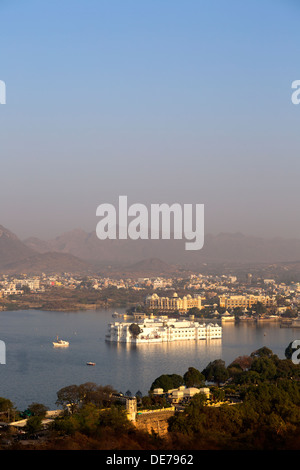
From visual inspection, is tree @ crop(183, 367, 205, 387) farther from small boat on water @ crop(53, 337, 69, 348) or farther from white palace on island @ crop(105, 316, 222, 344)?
white palace on island @ crop(105, 316, 222, 344)

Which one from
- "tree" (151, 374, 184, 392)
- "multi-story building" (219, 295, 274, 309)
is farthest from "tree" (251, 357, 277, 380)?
"multi-story building" (219, 295, 274, 309)

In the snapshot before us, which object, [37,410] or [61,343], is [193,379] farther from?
[61,343]

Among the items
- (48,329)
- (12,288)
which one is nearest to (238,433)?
(48,329)

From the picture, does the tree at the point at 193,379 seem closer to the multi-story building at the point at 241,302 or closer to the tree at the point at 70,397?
the tree at the point at 70,397

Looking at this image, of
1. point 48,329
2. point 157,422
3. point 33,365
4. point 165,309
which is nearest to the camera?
point 157,422

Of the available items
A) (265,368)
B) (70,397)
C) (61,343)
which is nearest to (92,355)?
(61,343)

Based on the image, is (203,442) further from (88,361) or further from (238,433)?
(88,361)

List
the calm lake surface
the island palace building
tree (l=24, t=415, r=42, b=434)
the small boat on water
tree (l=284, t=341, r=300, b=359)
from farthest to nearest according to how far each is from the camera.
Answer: the island palace building < the small boat on water < tree (l=284, t=341, r=300, b=359) < the calm lake surface < tree (l=24, t=415, r=42, b=434)
